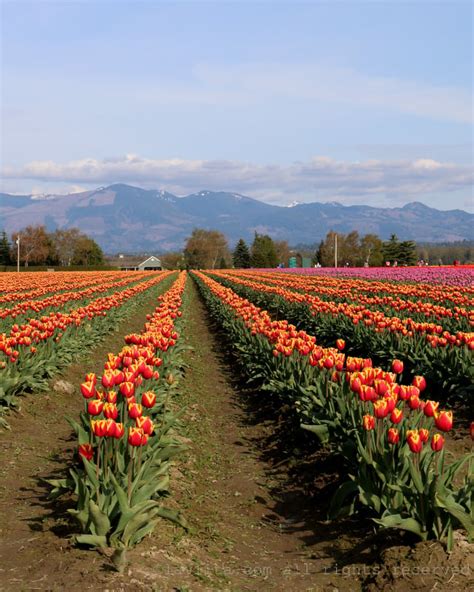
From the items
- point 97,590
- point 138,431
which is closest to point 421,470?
point 138,431

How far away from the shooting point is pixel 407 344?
1093cm

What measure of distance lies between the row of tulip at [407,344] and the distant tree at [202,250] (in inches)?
4886

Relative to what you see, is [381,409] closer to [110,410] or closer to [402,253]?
[110,410]

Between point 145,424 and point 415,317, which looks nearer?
point 145,424

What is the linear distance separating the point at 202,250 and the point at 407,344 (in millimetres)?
131717

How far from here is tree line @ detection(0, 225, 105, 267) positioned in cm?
11256

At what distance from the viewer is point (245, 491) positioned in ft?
21.7

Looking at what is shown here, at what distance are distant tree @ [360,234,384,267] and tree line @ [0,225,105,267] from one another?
186 ft

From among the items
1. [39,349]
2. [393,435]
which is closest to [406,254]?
[39,349]

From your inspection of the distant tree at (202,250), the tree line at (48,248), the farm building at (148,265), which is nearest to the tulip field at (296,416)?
the tree line at (48,248)

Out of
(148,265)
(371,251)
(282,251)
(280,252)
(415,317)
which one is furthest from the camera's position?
(148,265)

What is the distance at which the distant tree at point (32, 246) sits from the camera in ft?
375

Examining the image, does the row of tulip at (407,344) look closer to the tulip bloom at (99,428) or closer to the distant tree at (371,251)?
the tulip bloom at (99,428)

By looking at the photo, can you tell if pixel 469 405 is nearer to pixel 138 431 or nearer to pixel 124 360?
pixel 124 360
